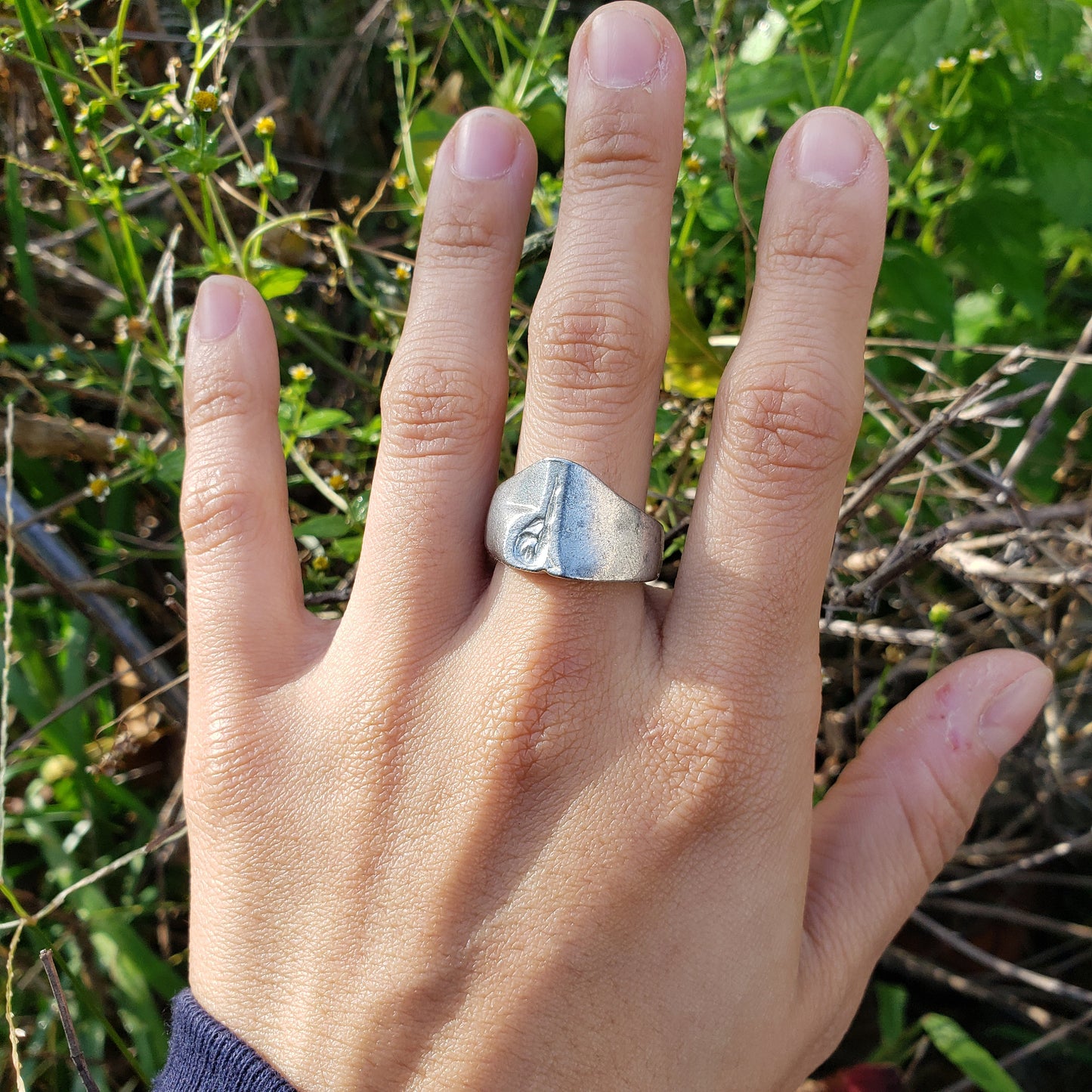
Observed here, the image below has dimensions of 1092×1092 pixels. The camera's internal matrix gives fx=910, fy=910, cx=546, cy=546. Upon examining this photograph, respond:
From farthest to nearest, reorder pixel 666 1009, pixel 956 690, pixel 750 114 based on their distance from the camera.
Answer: pixel 750 114 < pixel 956 690 < pixel 666 1009

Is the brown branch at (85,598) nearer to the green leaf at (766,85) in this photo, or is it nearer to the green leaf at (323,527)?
the green leaf at (323,527)

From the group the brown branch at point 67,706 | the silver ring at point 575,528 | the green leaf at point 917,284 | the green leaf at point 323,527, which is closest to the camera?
the silver ring at point 575,528

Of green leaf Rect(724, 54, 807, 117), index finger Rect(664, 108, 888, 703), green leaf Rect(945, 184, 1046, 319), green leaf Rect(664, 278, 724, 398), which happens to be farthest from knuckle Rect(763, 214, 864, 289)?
green leaf Rect(945, 184, 1046, 319)

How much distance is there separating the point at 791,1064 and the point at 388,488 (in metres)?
1.24

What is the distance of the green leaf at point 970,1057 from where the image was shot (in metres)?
1.98

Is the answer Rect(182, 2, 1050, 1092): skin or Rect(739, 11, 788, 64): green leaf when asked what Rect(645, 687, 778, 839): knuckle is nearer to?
Rect(182, 2, 1050, 1092): skin

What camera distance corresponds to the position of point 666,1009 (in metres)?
1.46

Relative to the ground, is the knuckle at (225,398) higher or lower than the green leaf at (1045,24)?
lower

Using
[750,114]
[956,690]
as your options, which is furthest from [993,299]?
[956,690]

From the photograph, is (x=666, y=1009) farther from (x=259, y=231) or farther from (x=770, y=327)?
(x=259, y=231)

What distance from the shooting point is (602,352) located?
1517 millimetres

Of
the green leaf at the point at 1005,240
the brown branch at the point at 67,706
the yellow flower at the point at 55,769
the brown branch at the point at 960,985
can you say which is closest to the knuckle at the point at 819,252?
the green leaf at the point at 1005,240

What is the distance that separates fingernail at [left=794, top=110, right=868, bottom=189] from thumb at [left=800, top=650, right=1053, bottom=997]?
91cm

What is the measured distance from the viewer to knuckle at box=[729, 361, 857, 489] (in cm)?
149
